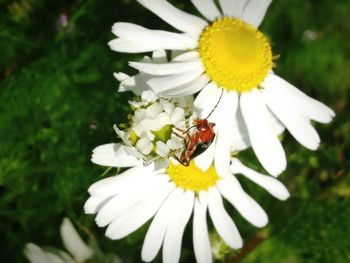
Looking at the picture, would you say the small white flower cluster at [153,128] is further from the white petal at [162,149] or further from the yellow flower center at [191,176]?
the yellow flower center at [191,176]

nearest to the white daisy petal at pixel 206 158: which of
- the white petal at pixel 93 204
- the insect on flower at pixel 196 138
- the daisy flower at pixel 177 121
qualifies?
the daisy flower at pixel 177 121

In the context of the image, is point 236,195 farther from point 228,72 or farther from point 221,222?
point 228,72

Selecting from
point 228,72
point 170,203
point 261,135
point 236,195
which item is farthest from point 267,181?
point 228,72

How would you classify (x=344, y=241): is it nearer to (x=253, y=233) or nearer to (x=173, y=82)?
(x=253, y=233)

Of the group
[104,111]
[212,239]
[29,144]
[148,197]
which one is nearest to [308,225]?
[212,239]

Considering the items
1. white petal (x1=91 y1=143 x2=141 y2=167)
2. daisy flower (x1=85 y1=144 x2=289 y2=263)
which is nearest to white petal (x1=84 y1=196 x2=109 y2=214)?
daisy flower (x1=85 y1=144 x2=289 y2=263)

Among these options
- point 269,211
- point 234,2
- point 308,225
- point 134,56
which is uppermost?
point 134,56
